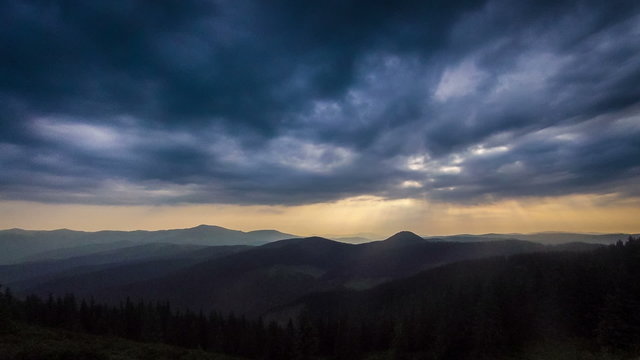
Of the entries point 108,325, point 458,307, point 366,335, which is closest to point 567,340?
point 458,307

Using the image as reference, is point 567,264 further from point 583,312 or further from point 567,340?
point 567,340

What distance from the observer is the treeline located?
274 feet

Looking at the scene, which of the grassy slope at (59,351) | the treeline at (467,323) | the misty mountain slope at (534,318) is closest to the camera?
the grassy slope at (59,351)

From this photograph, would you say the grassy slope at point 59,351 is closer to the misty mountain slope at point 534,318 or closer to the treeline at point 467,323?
the treeline at point 467,323

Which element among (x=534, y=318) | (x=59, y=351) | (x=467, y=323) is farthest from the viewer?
(x=467, y=323)

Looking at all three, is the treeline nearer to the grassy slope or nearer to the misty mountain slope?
the misty mountain slope

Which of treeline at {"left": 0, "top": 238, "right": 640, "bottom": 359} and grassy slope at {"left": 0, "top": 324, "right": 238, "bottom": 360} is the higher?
grassy slope at {"left": 0, "top": 324, "right": 238, "bottom": 360}

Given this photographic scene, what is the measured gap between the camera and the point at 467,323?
9581 centimetres

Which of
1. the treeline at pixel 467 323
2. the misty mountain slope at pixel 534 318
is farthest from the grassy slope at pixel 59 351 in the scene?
the misty mountain slope at pixel 534 318

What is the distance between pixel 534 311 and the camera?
95125 mm

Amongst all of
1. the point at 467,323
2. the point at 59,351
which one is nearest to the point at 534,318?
the point at 467,323

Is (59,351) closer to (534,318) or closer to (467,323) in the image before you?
(467,323)

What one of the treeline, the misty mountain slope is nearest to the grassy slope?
the treeline

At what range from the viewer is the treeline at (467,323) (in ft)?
274
